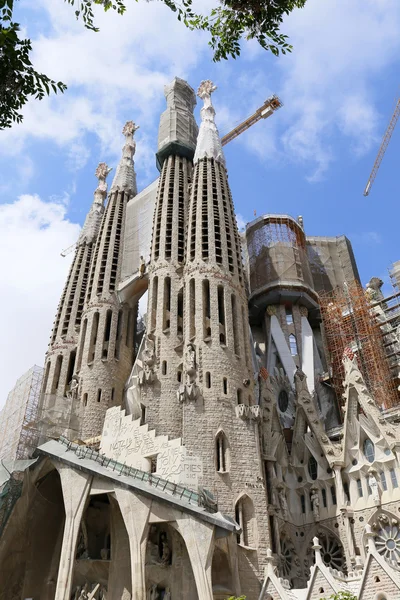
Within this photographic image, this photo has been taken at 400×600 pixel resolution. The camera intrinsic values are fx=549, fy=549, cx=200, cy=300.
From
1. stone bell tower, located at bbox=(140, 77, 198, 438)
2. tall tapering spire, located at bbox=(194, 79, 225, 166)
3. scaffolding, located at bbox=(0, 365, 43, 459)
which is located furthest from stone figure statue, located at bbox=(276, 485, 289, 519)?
tall tapering spire, located at bbox=(194, 79, 225, 166)

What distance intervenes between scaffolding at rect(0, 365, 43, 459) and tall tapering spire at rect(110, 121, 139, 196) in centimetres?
1999

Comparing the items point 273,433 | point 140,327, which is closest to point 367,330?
point 273,433

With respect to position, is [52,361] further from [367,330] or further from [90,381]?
[367,330]

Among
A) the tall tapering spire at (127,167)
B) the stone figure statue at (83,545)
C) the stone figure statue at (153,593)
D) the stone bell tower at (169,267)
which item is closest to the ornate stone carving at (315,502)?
the stone bell tower at (169,267)

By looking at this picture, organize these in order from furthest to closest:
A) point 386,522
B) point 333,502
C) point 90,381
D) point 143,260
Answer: point 143,260
point 90,381
point 333,502
point 386,522

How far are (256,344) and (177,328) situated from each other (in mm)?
11054

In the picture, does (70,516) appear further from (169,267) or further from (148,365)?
(169,267)

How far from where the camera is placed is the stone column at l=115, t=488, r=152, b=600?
18.8 metres

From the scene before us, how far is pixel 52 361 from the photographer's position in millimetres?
35438

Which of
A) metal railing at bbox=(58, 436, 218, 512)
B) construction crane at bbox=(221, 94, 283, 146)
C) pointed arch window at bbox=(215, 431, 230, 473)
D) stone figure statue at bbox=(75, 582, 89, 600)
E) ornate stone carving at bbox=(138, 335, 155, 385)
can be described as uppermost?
construction crane at bbox=(221, 94, 283, 146)

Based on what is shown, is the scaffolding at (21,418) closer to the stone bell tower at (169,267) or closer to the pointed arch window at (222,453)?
the stone bell tower at (169,267)

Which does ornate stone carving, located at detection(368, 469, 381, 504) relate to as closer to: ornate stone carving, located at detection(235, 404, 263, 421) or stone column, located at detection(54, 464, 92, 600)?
ornate stone carving, located at detection(235, 404, 263, 421)

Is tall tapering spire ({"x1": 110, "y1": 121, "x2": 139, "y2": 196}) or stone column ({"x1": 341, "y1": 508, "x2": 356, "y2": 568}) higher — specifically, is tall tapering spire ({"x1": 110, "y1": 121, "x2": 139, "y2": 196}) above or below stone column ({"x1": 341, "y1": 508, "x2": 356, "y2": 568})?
above

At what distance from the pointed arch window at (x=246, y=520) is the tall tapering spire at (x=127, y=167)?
95.2ft
